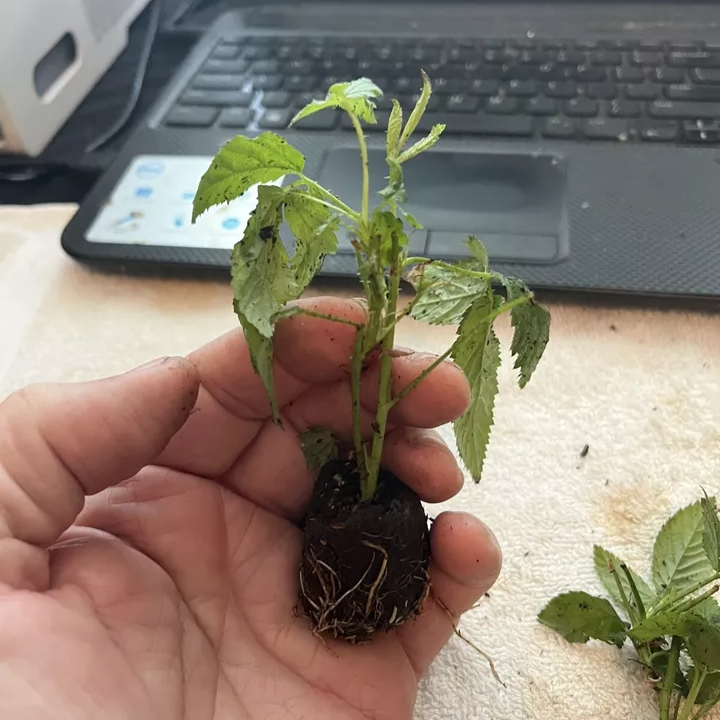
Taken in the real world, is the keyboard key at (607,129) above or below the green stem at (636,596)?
above

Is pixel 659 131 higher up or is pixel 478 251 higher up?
pixel 478 251

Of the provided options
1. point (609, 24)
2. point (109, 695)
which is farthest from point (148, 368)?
point (609, 24)

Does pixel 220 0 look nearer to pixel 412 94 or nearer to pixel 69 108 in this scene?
pixel 69 108

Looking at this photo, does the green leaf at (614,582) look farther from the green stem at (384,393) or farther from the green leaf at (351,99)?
the green leaf at (351,99)

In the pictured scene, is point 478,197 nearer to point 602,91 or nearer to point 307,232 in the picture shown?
point 602,91

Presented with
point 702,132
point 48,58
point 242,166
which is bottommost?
point 702,132

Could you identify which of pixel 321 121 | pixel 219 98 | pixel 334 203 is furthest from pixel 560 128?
pixel 334 203

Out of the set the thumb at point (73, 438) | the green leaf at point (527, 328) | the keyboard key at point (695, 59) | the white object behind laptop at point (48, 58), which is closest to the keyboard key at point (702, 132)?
the keyboard key at point (695, 59)
